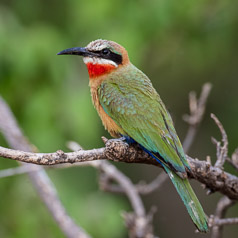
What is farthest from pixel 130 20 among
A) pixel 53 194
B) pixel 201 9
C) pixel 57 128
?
pixel 53 194

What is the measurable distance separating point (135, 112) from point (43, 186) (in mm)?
755

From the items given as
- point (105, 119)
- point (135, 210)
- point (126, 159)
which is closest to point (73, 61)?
point (105, 119)

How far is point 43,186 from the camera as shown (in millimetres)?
3387

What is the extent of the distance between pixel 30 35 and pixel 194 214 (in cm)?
208

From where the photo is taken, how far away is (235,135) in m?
5.34

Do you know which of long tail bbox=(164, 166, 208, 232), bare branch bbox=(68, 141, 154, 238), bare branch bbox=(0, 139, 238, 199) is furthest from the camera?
bare branch bbox=(68, 141, 154, 238)

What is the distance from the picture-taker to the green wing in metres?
2.83

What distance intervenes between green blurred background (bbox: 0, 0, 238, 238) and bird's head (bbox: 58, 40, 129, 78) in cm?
58

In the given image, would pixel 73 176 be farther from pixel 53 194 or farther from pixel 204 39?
pixel 204 39

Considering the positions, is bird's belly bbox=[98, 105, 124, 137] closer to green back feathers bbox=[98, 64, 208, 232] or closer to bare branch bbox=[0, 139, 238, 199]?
green back feathers bbox=[98, 64, 208, 232]

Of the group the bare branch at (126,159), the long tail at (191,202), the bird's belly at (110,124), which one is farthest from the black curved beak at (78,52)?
the long tail at (191,202)

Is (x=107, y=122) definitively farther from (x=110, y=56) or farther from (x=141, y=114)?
(x=110, y=56)

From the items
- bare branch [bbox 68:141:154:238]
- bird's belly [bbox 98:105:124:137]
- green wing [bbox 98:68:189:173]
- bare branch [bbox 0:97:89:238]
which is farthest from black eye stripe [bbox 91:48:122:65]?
bare branch [bbox 0:97:89:238]

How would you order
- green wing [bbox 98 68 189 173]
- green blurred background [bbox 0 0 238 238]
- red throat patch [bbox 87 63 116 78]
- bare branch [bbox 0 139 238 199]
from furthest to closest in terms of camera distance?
green blurred background [bbox 0 0 238 238] → red throat patch [bbox 87 63 116 78] → green wing [bbox 98 68 189 173] → bare branch [bbox 0 139 238 199]
